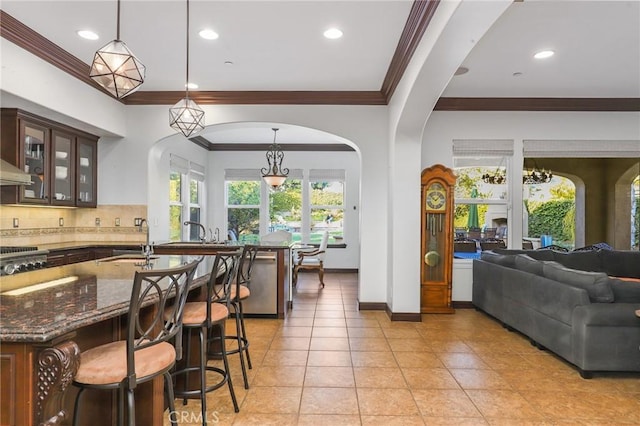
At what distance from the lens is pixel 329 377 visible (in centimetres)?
303

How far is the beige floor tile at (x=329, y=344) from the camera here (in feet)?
12.1

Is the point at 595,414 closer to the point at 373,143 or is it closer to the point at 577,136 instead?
the point at 373,143

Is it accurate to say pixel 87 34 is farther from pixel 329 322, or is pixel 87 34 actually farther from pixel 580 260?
pixel 580 260

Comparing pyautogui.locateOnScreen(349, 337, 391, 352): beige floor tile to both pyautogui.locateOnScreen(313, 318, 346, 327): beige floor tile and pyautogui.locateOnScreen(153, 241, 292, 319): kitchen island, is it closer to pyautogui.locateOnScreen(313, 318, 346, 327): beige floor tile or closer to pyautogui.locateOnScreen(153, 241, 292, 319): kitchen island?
pyautogui.locateOnScreen(313, 318, 346, 327): beige floor tile

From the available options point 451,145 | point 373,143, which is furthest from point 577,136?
point 373,143

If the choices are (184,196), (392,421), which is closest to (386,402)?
(392,421)

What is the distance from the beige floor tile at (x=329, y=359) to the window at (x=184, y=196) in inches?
164

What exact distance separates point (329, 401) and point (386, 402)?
38cm

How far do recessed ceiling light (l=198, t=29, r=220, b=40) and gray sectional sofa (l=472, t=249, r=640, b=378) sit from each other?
3.76 meters

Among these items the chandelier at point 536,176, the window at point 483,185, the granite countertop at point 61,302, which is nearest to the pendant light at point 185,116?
the granite countertop at point 61,302

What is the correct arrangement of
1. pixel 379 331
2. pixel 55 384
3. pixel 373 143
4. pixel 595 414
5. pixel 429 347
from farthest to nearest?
pixel 373 143 → pixel 379 331 → pixel 429 347 → pixel 595 414 → pixel 55 384

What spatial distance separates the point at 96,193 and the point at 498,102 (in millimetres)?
5631

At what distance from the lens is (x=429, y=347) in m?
3.76

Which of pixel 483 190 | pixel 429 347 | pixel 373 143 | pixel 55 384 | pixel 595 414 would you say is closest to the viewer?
pixel 55 384
